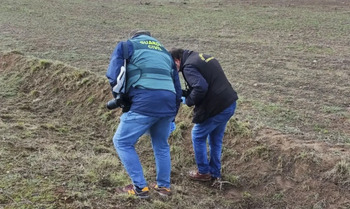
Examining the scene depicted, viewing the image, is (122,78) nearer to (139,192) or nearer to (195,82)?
(195,82)

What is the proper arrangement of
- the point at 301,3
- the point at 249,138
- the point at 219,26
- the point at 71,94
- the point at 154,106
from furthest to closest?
the point at 301,3 < the point at 219,26 < the point at 71,94 < the point at 249,138 < the point at 154,106

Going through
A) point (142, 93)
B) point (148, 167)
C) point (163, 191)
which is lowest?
point (148, 167)

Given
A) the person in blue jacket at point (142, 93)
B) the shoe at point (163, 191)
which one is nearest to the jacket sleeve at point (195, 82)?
the person in blue jacket at point (142, 93)

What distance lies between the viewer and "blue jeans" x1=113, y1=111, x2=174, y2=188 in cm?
416

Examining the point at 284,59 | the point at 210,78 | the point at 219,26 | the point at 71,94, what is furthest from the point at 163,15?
the point at 210,78

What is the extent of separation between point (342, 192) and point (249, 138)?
154 cm

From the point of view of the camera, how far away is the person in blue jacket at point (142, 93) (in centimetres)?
407

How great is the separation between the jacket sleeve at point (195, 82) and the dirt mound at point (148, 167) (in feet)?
3.84

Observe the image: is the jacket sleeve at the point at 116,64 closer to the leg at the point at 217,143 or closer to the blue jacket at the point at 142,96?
the blue jacket at the point at 142,96

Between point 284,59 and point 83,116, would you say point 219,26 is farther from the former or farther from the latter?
point 83,116

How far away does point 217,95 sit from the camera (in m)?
4.87

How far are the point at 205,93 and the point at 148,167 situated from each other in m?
1.66

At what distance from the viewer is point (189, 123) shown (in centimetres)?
664

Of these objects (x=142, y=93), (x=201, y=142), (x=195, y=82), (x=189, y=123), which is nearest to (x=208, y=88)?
(x=195, y=82)
